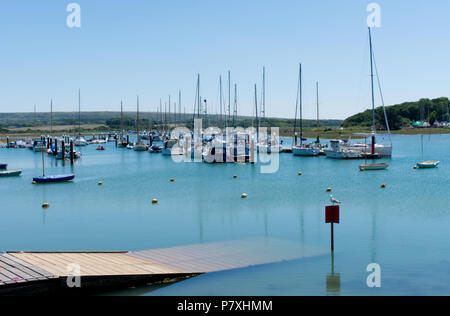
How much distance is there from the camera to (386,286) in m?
17.9

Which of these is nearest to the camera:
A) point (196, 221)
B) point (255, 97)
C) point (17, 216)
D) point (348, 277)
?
point (348, 277)

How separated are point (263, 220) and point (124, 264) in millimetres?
12875

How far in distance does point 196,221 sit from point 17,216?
1272 cm

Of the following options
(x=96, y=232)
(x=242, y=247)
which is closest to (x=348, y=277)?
(x=242, y=247)

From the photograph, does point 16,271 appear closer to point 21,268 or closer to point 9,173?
point 21,268

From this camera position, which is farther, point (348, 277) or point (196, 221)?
point (196, 221)

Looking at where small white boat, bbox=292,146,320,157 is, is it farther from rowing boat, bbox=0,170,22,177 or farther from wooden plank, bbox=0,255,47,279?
wooden plank, bbox=0,255,47,279

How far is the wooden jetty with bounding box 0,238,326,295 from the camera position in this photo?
16.3 meters

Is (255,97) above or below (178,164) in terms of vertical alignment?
above

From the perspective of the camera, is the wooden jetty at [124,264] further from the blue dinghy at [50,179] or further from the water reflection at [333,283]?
the blue dinghy at [50,179]

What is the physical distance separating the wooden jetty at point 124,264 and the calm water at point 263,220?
707 millimetres

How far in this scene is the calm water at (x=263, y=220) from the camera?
18.7 m

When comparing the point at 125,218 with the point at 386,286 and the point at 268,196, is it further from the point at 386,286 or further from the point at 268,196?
the point at 386,286
